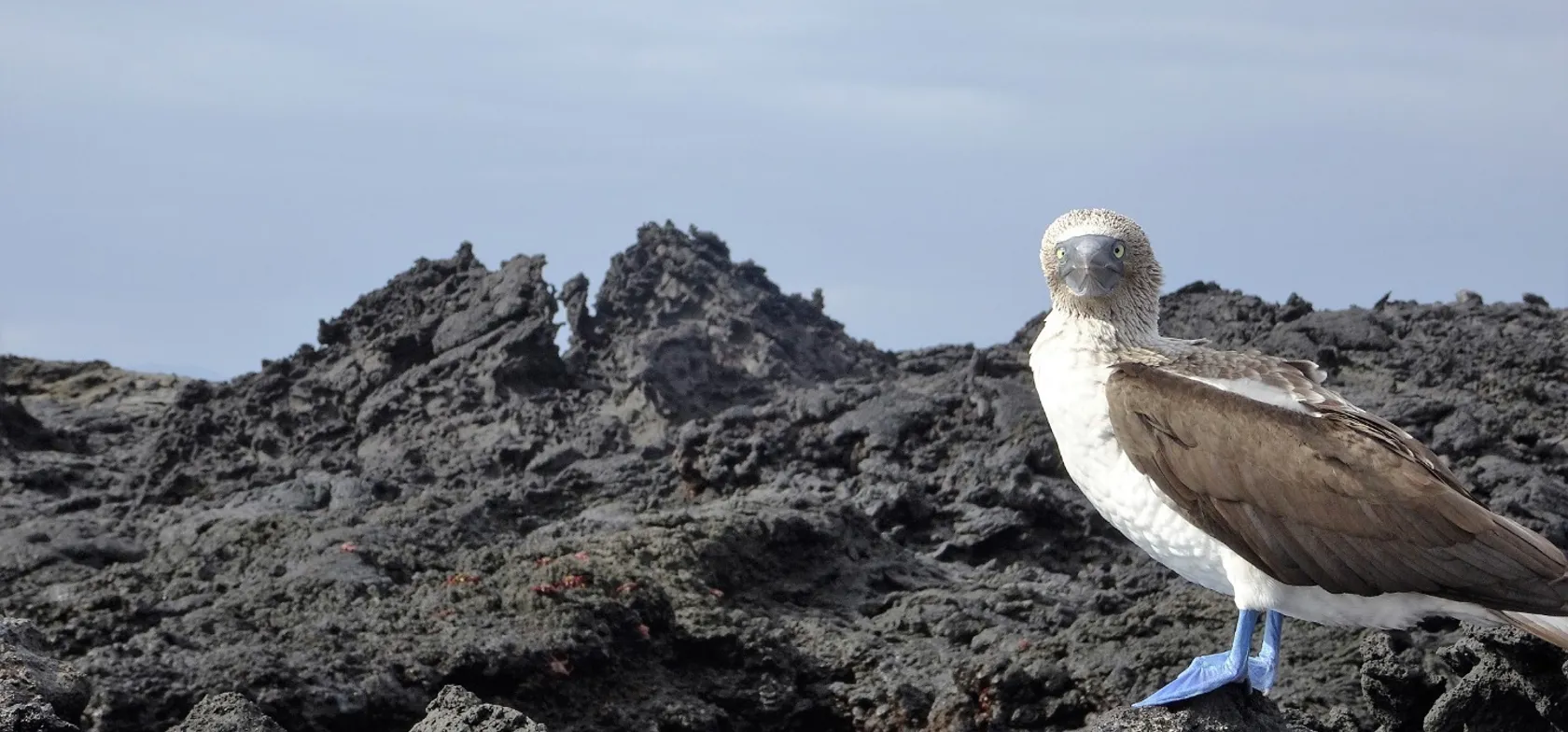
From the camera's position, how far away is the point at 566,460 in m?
20.5

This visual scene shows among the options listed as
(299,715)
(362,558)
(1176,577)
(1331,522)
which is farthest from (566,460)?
(1331,522)

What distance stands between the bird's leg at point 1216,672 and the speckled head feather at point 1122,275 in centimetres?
139

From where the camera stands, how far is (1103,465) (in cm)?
712

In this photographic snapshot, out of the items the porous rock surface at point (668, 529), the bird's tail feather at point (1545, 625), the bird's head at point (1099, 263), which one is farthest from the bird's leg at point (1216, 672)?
the bird's head at point (1099, 263)

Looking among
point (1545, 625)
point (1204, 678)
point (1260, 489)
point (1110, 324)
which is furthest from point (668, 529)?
point (1545, 625)

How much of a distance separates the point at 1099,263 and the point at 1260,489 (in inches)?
46.1

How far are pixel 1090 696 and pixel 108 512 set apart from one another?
46.6 feet

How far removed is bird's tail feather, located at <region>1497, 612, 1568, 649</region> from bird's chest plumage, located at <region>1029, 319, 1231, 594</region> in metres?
1.14

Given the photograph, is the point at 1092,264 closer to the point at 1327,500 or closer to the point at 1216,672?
the point at 1327,500

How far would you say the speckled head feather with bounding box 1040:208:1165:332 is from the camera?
7348mm

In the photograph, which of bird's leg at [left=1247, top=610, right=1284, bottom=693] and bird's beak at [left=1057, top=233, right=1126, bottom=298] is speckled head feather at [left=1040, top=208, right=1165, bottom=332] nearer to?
bird's beak at [left=1057, top=233, right=1126, bottom=298]

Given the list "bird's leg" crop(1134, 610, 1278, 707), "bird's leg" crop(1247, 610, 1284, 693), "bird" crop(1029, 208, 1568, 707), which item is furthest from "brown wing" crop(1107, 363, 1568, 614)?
"bird's leg" crop(1247, 610, 1284, 693)

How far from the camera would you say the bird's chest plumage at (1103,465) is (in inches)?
276

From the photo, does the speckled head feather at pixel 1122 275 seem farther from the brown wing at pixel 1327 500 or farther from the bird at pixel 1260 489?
the brown wing at pixel 1327 500
